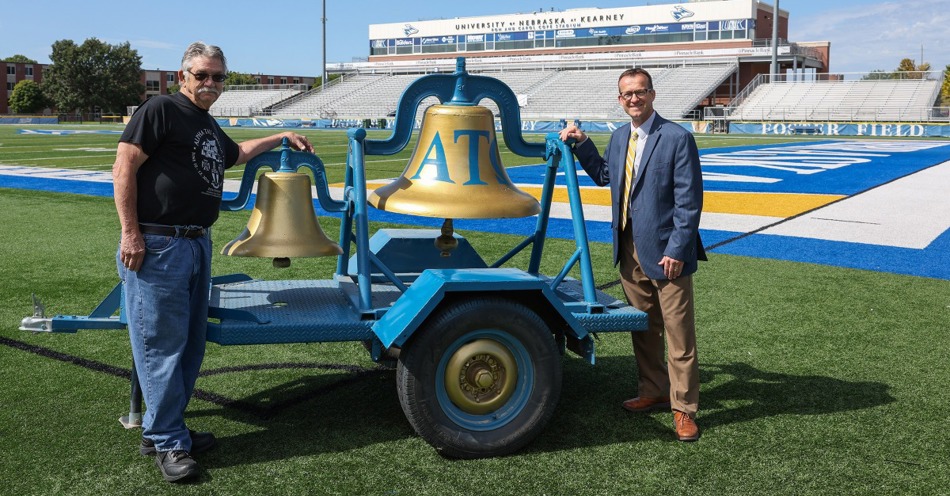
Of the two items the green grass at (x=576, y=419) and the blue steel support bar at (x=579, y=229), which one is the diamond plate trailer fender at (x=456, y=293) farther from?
the green grass at (x=576, y=419)

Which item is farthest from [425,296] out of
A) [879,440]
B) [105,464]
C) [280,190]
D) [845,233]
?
[845,233]

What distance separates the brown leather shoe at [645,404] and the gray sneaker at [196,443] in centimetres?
195

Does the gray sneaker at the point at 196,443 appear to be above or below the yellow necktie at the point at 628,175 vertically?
below

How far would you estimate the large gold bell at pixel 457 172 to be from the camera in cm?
385

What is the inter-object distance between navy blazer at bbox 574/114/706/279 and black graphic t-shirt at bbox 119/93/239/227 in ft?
5.76

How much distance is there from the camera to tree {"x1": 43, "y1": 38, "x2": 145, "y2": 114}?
279ft

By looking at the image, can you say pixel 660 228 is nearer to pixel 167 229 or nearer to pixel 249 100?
pixel 167 229

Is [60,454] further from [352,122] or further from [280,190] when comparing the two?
[352,122]

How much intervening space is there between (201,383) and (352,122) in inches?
2079

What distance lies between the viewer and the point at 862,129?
132ft

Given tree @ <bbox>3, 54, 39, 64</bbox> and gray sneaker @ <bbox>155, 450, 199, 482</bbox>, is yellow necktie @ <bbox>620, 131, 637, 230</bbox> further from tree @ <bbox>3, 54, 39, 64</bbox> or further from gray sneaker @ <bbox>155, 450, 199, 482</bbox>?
tree @ <bbox>3, 54, 39, 64</bbox>

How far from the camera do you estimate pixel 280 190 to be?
157 inches

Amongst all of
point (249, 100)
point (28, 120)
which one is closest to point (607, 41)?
point (249, 100)

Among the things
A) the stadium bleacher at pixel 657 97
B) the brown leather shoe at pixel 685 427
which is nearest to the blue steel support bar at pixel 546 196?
the brown leather shoe at pixel 685 427
